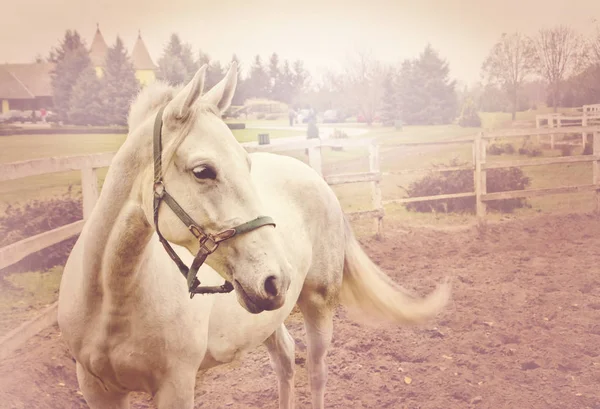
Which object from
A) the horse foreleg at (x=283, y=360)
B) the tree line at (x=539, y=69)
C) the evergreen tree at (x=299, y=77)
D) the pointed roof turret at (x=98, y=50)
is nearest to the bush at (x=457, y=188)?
the tree line at (x=539, y=69)

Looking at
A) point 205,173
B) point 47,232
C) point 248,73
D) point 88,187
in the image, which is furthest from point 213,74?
point 205,173

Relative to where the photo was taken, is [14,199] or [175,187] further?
[14,199]

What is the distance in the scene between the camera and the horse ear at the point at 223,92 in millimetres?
1465

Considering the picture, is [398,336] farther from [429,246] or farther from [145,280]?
[145,280]

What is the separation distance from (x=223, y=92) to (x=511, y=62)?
2.49 meters

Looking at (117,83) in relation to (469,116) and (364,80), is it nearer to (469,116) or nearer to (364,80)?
(364,80)

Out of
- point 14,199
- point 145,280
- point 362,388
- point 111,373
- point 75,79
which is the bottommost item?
point 362,388

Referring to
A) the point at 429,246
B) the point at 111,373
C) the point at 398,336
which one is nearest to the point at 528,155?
the point at 429,246

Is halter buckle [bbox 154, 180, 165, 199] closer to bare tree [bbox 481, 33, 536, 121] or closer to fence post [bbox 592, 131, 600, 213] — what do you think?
bare tree [bbox 481, 33, 536, 121]

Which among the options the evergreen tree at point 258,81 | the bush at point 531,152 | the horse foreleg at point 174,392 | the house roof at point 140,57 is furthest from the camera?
the bush at point 531,152

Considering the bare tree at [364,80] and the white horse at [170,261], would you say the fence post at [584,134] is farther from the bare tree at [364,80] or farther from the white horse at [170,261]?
the white horse at [170,261]

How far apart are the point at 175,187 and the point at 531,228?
10.2 ft

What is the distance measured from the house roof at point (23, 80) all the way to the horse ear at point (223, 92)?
1.45 metres

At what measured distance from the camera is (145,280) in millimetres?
1520
